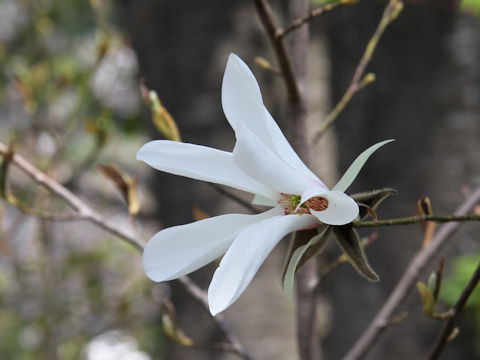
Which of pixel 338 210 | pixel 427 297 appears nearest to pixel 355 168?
pixel 338 210

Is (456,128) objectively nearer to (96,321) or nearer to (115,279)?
(96,321)

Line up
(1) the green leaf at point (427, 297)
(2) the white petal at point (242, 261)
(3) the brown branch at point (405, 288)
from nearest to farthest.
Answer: (2) the white petal at point (242, 261)
(1) the green leaf at point (427, 297)
(3) the brown branch at point (405, 288)

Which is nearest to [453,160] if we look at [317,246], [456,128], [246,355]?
[456,128]

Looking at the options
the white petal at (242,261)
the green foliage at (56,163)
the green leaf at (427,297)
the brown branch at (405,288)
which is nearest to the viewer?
the white petal at (242,261)

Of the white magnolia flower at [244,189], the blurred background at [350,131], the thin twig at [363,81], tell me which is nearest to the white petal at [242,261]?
the white magnolia flower at [244,189]

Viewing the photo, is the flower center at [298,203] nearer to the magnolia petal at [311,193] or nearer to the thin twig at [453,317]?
the magnolia petal at [311,193]

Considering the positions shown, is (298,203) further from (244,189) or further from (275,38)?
(275,38)
